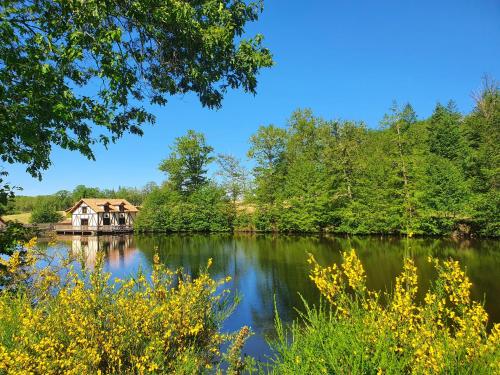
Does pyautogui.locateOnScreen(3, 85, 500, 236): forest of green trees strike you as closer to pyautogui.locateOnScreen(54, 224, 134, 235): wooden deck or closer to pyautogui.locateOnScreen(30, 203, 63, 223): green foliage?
pyautogui.locateOnScreen(54, 224, 134, 235): wooden deck

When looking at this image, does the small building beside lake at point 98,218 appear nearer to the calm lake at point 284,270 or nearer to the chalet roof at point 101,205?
the chalet roof at point 101,205

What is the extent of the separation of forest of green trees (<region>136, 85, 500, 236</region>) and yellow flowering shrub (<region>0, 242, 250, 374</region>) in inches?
874

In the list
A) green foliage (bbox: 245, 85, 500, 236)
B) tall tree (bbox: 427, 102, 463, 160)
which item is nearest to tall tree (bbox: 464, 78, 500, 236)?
green foliage (bbox: 245, 85, 500, 236)

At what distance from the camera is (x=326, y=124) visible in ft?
155

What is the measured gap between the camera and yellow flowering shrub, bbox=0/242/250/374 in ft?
11.5

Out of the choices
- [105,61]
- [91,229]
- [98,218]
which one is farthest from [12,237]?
[98,218]

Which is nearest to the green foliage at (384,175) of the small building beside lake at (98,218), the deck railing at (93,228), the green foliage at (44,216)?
the deck railing at (93,228)

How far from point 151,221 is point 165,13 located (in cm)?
4989

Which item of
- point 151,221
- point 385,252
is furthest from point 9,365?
point 151,221

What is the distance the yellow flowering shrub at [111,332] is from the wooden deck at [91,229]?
174ft

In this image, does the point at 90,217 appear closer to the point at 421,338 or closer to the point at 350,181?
the point at 350,181

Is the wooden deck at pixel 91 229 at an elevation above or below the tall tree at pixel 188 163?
below

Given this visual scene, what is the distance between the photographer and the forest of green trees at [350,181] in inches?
1249

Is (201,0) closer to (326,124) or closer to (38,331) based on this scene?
(38,331)
